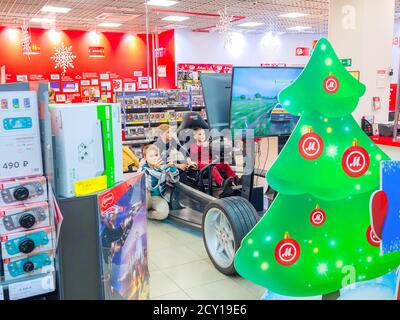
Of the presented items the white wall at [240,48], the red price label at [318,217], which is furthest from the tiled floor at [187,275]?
the white wall at [240,48]

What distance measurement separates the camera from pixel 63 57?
1438cm

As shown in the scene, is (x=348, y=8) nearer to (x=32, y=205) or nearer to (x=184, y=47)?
(x=32, y=205)

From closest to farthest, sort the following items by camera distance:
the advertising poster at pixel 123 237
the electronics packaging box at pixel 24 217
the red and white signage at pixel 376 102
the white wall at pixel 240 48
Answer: the electronics packaging box at pixel 24 217 → the advertising poster at pixel 123 237 → the red and white signage at pixel 376 102 → the white wall at pixel 240 48

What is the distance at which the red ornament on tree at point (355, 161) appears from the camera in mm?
1945

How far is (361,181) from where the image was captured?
6.43 feet

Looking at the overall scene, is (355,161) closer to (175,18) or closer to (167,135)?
(167,135)

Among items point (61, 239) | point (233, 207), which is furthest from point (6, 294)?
point (233, 207)

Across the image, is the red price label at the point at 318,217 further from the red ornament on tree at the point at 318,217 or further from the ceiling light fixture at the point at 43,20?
the ceiling light fixture at the point at 43,20

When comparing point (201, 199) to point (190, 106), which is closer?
point (201, 199)

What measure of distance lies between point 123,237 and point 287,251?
781 mm

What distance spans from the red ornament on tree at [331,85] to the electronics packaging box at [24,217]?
4.44 feet

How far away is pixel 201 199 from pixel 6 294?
2.96 meters

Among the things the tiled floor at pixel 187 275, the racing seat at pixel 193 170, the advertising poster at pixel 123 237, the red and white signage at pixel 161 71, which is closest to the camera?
the advertising poster at pixel 123 237

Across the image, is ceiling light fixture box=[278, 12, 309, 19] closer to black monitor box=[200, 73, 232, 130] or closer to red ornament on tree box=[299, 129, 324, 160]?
black monitor box=[200, 73, 232, 130]
